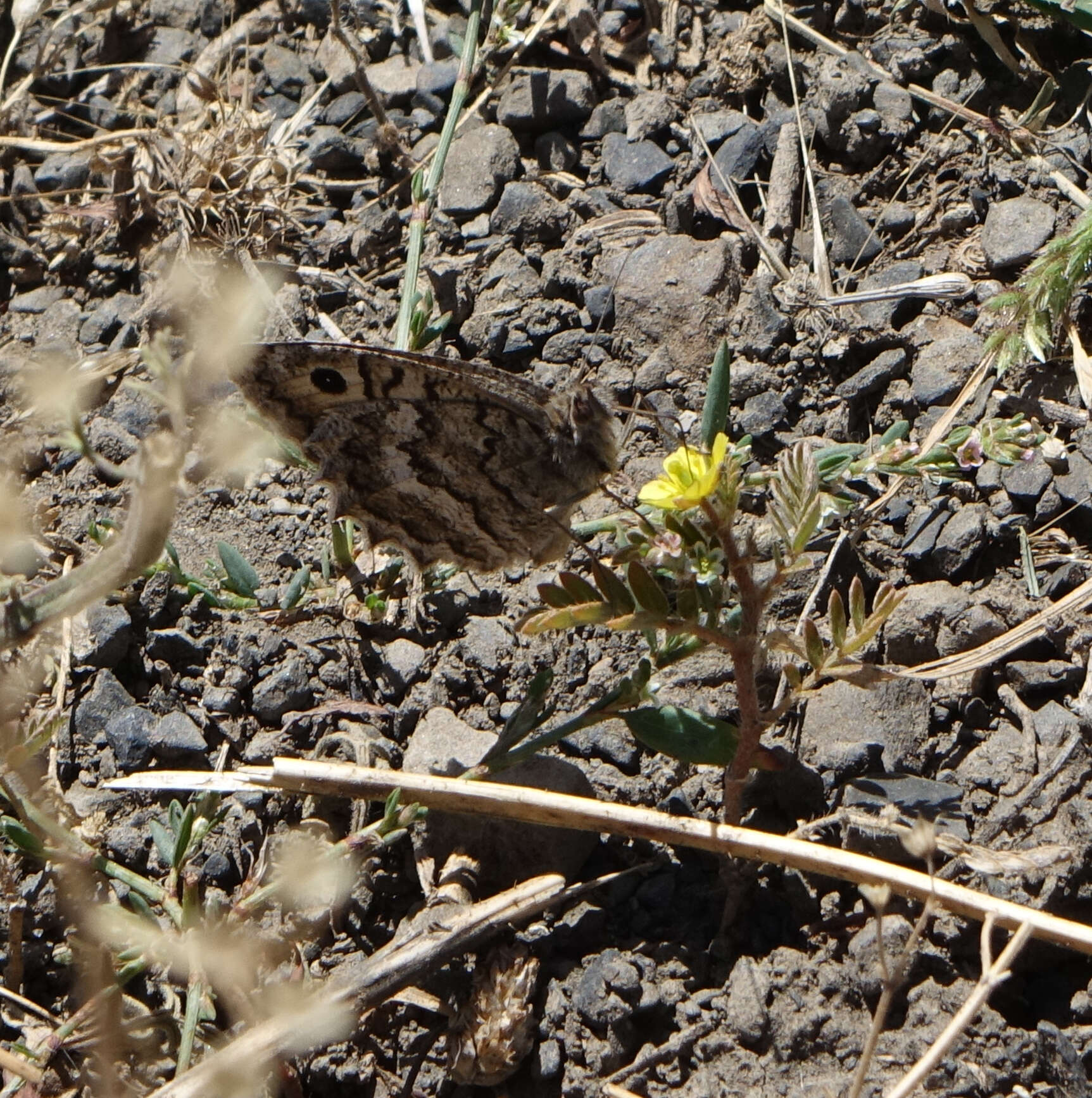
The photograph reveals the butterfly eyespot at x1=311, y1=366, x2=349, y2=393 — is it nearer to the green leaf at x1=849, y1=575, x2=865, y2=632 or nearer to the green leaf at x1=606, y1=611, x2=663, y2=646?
the green leaf at x1=606, y1=611, x2=663, y2=646

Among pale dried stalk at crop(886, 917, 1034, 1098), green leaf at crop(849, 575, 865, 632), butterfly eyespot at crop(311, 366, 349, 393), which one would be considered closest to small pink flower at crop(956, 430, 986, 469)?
green leaf at crop(849, 575, 865, 632)

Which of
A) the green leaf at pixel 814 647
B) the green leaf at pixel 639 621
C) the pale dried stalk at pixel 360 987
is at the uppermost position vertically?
the green leaf at pixel 639 621

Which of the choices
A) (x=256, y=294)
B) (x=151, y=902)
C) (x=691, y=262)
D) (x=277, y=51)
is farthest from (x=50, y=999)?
(x=277, y=51)

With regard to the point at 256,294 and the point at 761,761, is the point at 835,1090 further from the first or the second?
the point at 256,294

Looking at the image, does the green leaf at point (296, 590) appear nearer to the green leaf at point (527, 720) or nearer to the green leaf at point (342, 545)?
the green leaf at point (342, 545)

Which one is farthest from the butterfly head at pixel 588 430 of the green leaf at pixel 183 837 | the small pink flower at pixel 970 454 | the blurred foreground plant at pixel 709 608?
the green leaf at pixel 183 837

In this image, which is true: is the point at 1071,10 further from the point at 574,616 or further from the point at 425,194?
the point at 574,616
